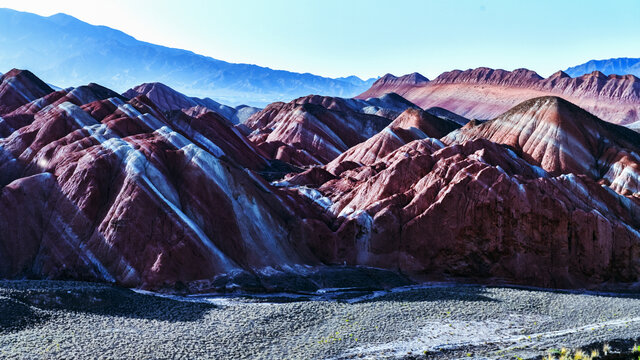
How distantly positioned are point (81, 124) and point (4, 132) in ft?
32.5

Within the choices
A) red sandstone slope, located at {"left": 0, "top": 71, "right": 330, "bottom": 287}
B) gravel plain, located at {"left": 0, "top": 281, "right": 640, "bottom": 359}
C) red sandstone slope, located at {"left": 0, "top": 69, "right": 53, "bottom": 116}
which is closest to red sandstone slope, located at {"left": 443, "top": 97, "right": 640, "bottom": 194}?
gravel plain, located at {"left": 0, "top": 281, "right": 640, "bottom": 359}

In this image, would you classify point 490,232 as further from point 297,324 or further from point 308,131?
point 308,131

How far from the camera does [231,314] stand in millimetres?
30953

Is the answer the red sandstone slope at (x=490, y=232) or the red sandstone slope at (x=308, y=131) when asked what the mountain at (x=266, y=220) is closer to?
the red sandstone slope at (x=490, y=232)

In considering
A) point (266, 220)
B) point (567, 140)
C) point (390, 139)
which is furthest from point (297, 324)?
point (567, 140)

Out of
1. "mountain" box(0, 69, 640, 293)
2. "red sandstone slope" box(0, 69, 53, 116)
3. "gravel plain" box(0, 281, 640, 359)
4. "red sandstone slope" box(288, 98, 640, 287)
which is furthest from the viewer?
"red sandstone slope" box(0, 69, 53, 116)

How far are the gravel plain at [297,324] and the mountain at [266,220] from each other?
154 inches

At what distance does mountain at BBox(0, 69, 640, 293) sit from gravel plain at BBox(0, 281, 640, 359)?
3.90 metres

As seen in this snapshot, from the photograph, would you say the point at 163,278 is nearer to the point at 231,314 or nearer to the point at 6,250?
the point at 231,314

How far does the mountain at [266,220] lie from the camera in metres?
37.2

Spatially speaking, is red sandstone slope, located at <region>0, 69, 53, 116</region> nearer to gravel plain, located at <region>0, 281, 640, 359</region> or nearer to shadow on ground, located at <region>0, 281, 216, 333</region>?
shadow on ground, located at <region>0, 281, 216, 333</region>

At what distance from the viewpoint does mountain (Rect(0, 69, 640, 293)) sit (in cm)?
3722

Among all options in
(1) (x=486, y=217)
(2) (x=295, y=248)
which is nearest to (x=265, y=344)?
(2) (x=295, y=248)

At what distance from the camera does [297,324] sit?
2980 cm
